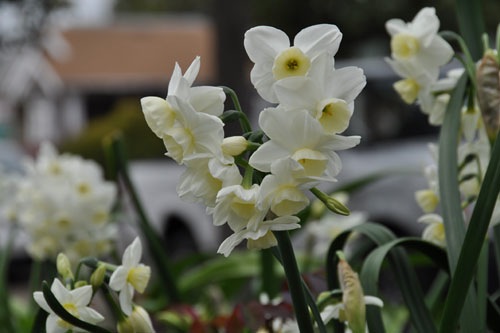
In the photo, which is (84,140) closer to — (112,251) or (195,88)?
(112,251)

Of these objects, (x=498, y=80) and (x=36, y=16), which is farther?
(x=36, y=16)

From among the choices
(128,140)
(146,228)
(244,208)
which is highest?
(244,208)

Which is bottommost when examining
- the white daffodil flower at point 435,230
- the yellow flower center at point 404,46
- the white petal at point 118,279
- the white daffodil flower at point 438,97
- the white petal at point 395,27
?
the white daffodil flower at point 435,230

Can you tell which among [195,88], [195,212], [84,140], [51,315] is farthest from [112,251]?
[84,140]

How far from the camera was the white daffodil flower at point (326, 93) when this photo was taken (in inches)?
29.6

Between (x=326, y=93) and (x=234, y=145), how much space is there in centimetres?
9

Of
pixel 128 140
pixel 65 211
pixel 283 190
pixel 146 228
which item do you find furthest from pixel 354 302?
pixel 128 140

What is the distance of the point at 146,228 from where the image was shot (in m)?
1.64

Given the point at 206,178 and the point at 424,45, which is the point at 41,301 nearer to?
the point at 206,178

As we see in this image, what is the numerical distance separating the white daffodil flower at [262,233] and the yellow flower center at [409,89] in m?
0.43

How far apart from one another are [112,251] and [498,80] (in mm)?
1067

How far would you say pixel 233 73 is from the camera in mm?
4500

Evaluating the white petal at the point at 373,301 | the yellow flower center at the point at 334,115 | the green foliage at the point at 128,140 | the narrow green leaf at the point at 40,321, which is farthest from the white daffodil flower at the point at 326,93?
the green foliage at the point at 128,140

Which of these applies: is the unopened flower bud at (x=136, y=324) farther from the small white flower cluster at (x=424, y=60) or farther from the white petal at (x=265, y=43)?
the small white flower cluster at (x=424, y=60)
